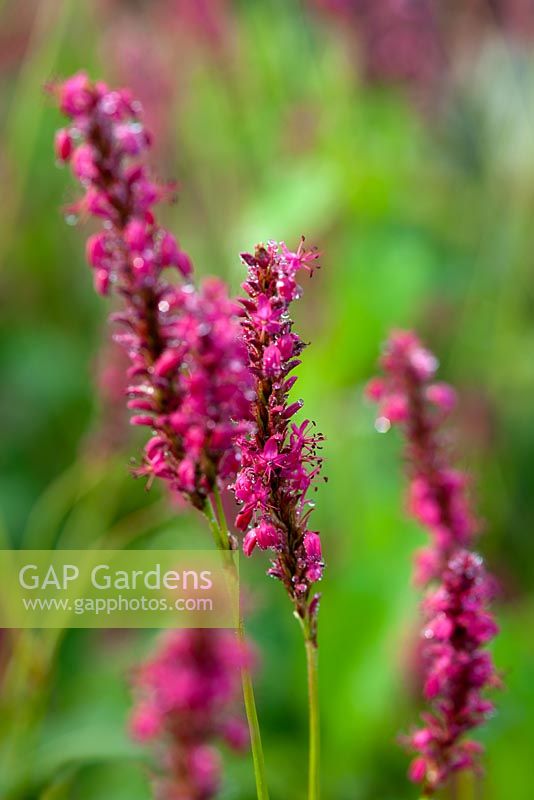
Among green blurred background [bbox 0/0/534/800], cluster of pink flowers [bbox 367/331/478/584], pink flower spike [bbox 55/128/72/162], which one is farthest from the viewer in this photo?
green blurred background [bbox 0/0/534/800]

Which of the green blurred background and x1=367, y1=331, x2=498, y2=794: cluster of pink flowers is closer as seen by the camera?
x1=367, y1=331, x2=498, y2=794: cluster of pink flowers

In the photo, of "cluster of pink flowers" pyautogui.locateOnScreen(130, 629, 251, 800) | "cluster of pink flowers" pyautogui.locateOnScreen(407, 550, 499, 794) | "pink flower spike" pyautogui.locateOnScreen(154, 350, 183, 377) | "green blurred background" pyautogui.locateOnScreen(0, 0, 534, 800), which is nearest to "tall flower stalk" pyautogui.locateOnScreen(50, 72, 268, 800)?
A: "pink flower spike" pyautogui.locateOnScreen(154, 350, 183, 377)

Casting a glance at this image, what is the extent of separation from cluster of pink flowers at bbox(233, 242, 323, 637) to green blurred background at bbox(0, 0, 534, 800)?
451 millimetres

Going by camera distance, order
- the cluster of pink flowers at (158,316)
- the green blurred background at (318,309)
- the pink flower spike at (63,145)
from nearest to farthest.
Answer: the cluster of pink flowers at (158,316)
the pink flower spike at (63,145)
the green blurred background at (318,309)

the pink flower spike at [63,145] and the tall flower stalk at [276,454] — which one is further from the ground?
the pink flower spike at [63,145]

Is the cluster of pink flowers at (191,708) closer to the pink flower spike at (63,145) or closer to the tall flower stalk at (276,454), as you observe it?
the tall flower stalk at (276,454)

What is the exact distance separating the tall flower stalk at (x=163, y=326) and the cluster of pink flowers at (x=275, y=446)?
0.01 meters

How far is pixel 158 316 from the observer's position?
566 mm

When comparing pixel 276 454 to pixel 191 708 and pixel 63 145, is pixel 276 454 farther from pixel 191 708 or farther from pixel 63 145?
pixel 191 708

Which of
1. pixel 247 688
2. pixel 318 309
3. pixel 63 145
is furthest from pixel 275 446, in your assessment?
pixel 318 309

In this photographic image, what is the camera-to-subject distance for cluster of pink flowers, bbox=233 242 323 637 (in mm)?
564

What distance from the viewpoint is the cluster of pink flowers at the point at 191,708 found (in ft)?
2.80

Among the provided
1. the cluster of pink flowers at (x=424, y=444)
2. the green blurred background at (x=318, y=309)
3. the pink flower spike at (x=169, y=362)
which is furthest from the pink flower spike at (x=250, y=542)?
the green blurred background at (x=318, y=309)

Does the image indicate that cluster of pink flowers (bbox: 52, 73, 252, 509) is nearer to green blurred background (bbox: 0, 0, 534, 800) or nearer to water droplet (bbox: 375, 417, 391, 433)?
water droplet (bbox: 375, 417, 391, 433)
